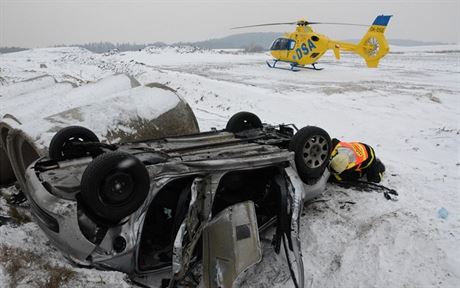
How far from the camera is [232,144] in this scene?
4.53m

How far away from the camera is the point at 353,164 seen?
5.30 metres

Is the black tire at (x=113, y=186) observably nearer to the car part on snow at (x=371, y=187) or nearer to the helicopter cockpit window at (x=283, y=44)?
the car part on snow at (x=371, y=187)

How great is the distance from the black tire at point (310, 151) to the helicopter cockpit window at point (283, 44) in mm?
19555

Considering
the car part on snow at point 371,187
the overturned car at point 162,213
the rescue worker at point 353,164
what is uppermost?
the overturned car at point 162,213

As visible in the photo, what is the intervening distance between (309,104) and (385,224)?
798 centimetres

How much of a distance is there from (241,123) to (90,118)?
220cm

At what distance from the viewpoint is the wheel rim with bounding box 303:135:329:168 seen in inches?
170

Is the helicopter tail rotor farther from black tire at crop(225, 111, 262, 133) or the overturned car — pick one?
the overturned car

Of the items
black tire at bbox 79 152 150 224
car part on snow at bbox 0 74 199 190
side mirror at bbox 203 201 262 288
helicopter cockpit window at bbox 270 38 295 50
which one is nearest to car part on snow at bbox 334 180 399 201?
side mirror at bbox 203 201 262 288

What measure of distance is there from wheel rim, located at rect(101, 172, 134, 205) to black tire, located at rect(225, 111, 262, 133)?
9.04 feet

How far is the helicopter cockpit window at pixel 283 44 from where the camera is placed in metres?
23.0

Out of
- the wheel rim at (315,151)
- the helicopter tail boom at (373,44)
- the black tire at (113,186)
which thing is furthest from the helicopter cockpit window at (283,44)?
the black tire at (113,186)

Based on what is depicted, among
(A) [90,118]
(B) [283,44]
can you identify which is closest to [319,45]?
(B) [283,44]

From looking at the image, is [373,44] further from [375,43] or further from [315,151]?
[315,151]
